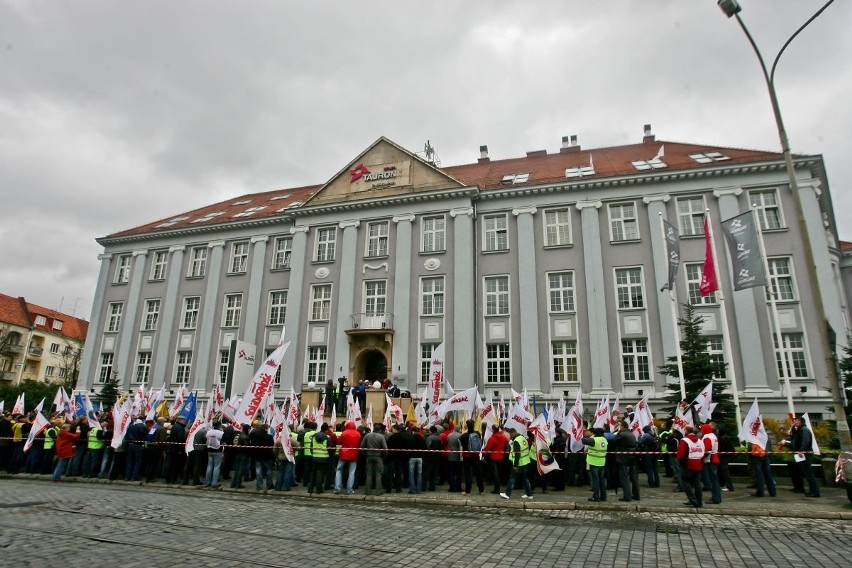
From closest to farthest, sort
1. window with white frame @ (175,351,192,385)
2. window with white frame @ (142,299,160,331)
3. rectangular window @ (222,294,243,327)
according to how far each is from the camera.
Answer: window with white frame @ (175,351,192,385), rectangular window @ (222,294,243,327), window with white frame @ (142,299,160,331)

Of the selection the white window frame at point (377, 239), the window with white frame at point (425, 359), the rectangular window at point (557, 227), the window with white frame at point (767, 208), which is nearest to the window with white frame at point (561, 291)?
the rectangular window at point (557, 227)

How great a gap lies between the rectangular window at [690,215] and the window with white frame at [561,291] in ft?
19.1

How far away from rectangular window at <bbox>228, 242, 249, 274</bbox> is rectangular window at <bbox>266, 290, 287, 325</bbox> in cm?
301

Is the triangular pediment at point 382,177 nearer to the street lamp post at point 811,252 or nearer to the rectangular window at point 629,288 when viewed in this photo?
the rectangular window at point 629,288

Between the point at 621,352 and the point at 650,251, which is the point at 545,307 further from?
the point at 650,251

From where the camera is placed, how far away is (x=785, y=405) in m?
21.7

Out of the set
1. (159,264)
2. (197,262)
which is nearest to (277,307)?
(197,262)

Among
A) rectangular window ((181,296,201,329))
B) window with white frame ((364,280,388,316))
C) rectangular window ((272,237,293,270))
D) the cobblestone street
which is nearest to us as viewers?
the cobblestone street

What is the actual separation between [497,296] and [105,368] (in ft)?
83.2

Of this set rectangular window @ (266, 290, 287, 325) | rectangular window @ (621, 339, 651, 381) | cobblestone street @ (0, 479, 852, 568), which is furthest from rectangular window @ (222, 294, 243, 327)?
rectangular window @ (621, 339, 651, 381)

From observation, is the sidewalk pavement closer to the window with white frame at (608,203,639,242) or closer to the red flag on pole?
the red flag on pole

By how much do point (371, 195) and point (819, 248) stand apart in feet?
72.6

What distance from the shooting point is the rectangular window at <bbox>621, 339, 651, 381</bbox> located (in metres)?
23.7

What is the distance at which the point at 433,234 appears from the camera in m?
28.7
